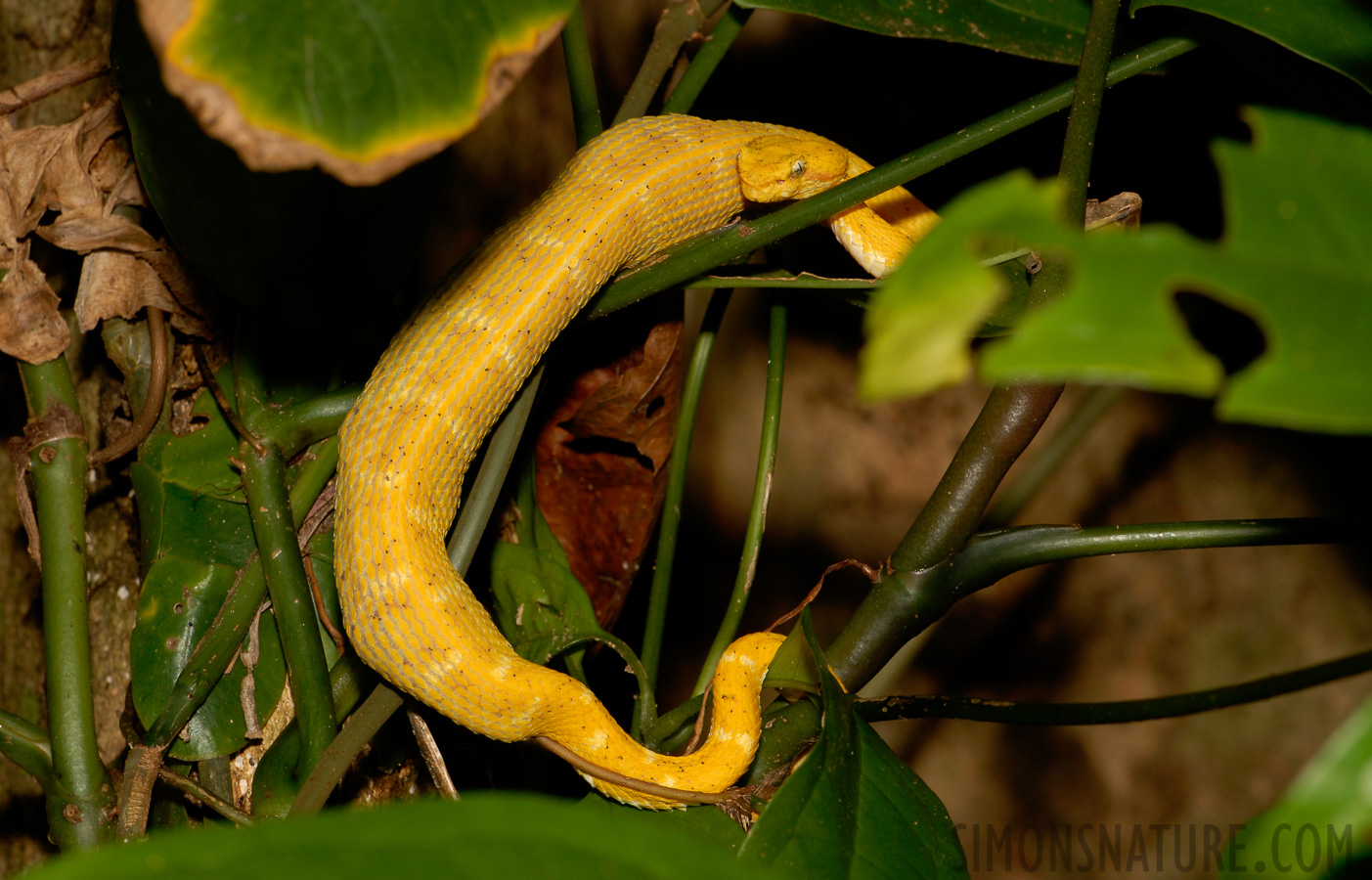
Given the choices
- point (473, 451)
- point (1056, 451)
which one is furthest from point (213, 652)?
point (1056, 451)

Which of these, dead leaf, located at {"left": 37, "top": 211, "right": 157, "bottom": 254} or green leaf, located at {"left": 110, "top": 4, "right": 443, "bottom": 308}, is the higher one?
green leaf, located at {"left": 110, "top": 4, "right": 443, "bottom": 308}

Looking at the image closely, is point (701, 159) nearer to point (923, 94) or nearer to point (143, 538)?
point (143, 538)

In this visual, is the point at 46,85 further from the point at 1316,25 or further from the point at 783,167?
the point at 1316,25

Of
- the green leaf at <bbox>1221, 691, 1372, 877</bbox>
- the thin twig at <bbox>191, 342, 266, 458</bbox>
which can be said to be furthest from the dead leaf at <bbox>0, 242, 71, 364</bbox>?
the green leaf at <bbox>1221, 691, 1372, 877</bbox>

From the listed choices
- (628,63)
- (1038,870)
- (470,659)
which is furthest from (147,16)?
(1038,870)

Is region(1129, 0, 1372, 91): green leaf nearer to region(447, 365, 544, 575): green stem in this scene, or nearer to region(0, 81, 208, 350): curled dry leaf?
region(447, 365, 544, 575): green stem

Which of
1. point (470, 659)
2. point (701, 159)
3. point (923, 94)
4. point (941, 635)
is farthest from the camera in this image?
point (941, 635)

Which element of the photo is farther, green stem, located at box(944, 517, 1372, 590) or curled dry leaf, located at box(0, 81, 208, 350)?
curled dry leaf, located at box(0, 81, 208, 350)

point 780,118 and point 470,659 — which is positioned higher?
point 780,118
